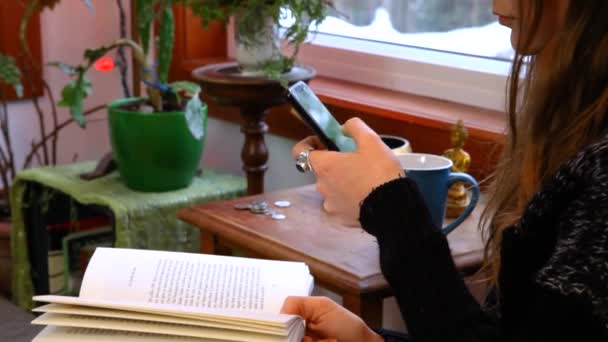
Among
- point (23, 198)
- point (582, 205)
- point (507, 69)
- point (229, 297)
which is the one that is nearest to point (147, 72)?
point (23, 198)

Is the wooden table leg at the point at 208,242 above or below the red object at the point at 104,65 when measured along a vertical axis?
below

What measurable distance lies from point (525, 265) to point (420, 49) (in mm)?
943

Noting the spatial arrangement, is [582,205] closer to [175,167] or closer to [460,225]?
[460,225]

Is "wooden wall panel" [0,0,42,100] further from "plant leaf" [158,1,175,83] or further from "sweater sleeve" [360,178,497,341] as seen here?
"sweater sleeve" [360,178,497,341]

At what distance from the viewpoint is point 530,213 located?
2.56 feet

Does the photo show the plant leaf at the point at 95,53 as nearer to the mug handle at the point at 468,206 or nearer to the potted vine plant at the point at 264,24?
the potted vine plant at the point at 264,24

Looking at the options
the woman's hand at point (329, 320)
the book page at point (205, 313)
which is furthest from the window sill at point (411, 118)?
the book page at point (205, 313)

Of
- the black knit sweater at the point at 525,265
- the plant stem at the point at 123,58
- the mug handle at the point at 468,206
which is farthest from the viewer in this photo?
the plant stem at the point at 123,58

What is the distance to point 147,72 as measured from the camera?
1580 millimetres

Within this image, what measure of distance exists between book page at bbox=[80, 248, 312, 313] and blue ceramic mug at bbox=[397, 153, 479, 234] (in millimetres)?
214

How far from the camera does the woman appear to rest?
0.68m

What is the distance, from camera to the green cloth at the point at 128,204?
1504 millimetres

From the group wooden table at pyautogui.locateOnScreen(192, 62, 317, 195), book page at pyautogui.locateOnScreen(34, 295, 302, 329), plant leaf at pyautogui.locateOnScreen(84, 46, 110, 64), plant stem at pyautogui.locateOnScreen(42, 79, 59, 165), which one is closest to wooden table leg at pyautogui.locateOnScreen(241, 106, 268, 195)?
wooden table at pyautogui.locateOnScreen(192, 62, 317, 195)

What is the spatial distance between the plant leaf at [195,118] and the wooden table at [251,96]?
0.09 feet
